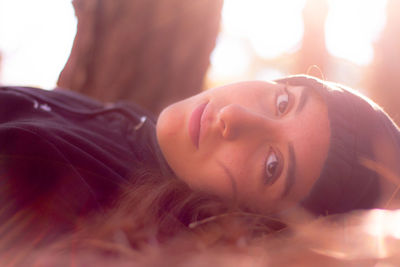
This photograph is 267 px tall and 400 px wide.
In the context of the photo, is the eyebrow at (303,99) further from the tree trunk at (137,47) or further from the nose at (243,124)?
the tree trunk at (137,47)

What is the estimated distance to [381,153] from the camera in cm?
151

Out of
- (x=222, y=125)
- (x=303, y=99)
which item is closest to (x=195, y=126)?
(x=222, y=125)

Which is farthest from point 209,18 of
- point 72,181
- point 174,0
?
point 72,181

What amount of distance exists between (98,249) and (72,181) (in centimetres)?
38

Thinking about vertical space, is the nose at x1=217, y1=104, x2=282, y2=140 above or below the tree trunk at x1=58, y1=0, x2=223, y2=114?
below

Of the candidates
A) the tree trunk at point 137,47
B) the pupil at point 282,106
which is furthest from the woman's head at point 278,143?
the tree trunk at point 137,47

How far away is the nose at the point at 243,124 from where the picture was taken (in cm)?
154

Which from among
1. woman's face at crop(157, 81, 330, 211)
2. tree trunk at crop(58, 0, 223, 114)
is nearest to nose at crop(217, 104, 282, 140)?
woman's face at crop(157, 81, 330, 211)

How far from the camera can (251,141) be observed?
1.57m

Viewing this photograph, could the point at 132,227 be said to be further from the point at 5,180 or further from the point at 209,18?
the point at 209,18

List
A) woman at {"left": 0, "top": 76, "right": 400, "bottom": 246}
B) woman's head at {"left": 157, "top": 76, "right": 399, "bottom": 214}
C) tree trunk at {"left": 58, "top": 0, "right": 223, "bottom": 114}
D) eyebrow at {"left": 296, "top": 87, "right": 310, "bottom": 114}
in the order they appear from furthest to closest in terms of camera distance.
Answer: tree trunk at {"left": 58, "top": 0, "right": 223, "bottom": 114}
eyebrow at {"left": 296, "top": 87, "right": 310, "bottom": 114}
woman's head at {"left": 157, "top": 76, "right": 399, "bottom": 214}
woman at {"left": 0, "top": 76, "right": 400, "bottom": 246}

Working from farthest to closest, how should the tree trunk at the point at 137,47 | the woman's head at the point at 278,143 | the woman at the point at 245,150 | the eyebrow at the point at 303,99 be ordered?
the tree trunk at the point at 137,47 → the eyebrow at the point at 303,99 → the woman's head at the point at 278,143 → the woman at the point at 245,150

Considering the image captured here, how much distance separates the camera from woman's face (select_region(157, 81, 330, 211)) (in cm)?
149

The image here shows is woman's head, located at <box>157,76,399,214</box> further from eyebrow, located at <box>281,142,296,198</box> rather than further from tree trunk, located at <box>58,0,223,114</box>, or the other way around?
tree trunk, located at <box>58,0,223,114</box>
